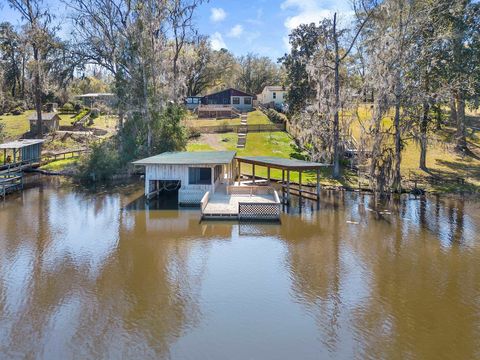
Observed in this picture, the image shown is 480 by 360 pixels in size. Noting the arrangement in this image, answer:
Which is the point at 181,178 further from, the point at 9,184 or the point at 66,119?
the point at 66,119

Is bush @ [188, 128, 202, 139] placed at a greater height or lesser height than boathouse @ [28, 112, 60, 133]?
lesser

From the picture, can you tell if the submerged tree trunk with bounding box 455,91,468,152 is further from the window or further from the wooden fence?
the window

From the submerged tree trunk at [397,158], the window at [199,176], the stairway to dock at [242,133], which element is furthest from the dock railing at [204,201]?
the stairway to dock at [242,133]

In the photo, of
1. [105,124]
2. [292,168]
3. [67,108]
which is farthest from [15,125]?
[292,168]

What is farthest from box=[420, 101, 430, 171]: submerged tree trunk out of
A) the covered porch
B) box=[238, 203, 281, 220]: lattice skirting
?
box=[238, 203, 281, 220]: lattice skirting

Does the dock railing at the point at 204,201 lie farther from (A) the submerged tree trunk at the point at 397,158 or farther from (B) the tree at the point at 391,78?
(A) the submerged tree trunk at the point at 397,158

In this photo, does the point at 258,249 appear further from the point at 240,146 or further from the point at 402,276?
the point at 240,146
